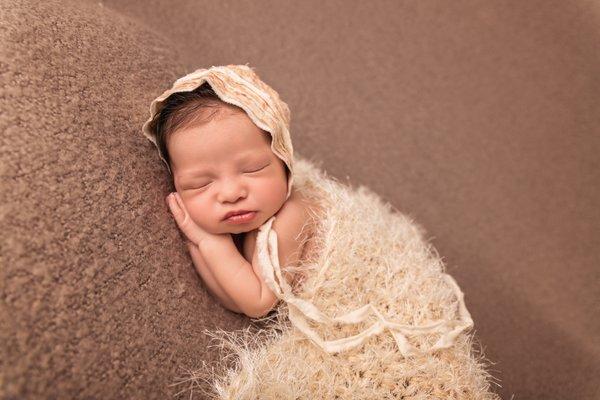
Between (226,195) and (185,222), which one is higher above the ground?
(226,195)

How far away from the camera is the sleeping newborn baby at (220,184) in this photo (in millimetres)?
911

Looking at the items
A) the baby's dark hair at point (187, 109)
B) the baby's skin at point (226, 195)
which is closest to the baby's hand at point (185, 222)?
the baby's skin at point (226, 195)

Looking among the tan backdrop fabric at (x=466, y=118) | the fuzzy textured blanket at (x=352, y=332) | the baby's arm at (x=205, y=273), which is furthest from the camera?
the tan backdrop fabric at (x=466, y=118)

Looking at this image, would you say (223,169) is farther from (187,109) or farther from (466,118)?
(466,118)

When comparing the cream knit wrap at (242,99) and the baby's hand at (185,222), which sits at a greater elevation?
the cream knit wrap at (242,99)

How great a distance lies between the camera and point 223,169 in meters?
0.92

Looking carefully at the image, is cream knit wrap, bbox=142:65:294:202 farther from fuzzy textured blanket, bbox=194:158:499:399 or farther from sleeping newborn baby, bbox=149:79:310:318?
fuzzy textured blanket, bbox=194:158:499:399

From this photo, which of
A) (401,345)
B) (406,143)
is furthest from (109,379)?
(406,143)

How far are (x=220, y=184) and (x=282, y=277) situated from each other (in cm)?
22

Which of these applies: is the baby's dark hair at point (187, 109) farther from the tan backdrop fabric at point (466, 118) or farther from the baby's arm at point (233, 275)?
the baby's arm at point (233, 275)

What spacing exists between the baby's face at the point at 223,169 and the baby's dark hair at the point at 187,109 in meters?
0.01

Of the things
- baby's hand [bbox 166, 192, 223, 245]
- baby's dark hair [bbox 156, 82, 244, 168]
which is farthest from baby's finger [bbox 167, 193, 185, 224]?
baby's dark hair [bbox 156, 82, 244, 168]

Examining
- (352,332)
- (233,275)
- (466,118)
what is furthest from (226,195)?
(466,118)

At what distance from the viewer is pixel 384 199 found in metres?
1.60
